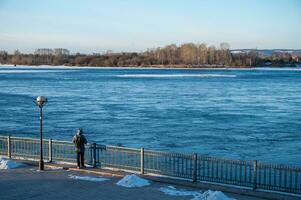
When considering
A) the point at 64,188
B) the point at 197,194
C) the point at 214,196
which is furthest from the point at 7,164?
the point at 214,196

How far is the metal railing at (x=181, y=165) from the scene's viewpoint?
17391mm

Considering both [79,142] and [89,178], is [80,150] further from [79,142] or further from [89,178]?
[89,178]

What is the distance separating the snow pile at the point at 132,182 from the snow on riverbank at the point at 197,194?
30.7 inches

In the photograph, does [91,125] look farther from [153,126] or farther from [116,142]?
[116,142]

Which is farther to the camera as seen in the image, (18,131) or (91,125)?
(91,125)

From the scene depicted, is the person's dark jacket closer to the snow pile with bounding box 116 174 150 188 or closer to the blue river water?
the snow pile with bounding box 116 174 150 188

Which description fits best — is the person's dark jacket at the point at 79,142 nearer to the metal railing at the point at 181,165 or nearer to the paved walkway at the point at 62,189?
the metal railing at the point at 181,165

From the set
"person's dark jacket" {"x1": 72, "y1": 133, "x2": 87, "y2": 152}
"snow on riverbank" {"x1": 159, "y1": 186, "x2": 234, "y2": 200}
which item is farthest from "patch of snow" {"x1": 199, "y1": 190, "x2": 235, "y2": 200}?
"person's dark jacket" {"x1": 72, "y1": 133, "x2": 87, "y2": 152}

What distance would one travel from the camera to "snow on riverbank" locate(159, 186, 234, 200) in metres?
14.5

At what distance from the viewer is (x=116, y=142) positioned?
3119cm

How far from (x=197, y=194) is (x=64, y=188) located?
4.29 metres

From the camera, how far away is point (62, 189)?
16359 millimetres

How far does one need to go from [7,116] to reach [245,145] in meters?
23.6

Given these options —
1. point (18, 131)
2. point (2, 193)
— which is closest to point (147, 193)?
point (2, 193)
